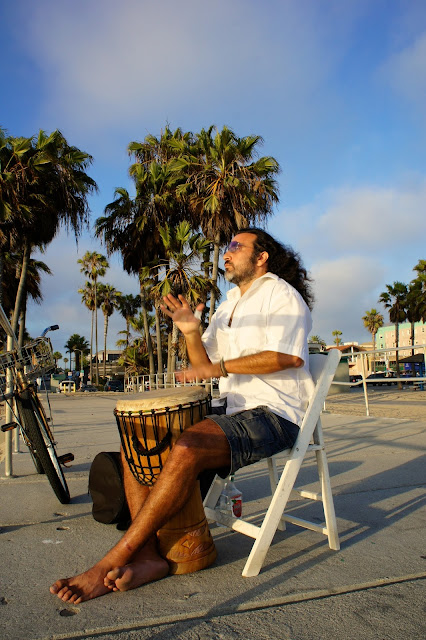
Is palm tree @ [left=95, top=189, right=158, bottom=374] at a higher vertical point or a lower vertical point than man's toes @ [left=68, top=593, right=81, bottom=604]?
higher

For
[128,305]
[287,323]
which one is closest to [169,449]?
[287,323]

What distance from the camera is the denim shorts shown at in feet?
7.18

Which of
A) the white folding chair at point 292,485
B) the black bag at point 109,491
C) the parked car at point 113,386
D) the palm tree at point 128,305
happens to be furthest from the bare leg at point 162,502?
the palm tree at point 128,305

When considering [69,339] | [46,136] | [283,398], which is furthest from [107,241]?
[69,339]

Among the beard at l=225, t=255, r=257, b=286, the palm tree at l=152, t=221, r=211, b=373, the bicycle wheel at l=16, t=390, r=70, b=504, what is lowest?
the bicycle wheel at l=16, t=390, r=70, b=504

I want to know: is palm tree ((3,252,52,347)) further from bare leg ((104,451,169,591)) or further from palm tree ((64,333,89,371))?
palm tree ((64,333,89,371))

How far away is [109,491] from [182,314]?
1.17 metres

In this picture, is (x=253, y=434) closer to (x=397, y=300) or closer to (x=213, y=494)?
(x=213, y=494)

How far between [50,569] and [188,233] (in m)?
20.9

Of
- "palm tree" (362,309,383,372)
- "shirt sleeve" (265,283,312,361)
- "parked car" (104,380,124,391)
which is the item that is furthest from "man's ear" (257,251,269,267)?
"palm tree" (362,309,383,372)

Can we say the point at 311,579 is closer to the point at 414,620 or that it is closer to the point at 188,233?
the point at 414,620

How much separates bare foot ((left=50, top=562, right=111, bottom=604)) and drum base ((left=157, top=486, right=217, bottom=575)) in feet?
1.04

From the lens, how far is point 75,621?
174 cm

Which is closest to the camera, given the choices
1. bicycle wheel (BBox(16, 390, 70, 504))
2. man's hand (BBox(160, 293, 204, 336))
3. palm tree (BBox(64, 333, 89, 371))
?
man's hand (BBox(160, 293, 204, 336))
